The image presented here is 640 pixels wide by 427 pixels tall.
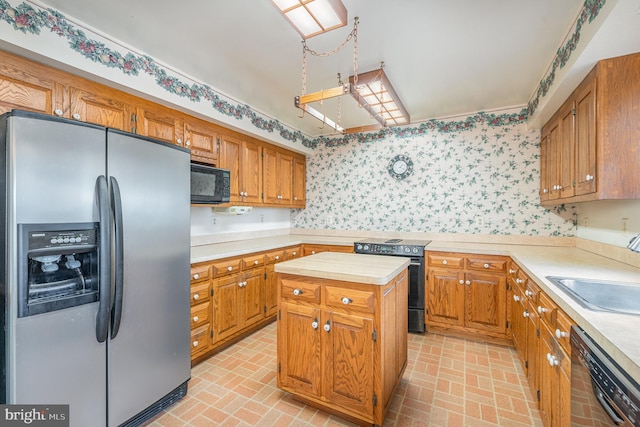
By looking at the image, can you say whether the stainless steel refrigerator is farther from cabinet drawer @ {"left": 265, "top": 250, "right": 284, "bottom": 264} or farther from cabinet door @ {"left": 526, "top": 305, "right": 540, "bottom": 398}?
cabinet door @ {"left": 526, "top": 305, "right": 540, "bottom": 398}

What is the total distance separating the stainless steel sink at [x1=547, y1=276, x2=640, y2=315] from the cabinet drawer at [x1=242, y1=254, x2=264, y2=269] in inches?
95.3

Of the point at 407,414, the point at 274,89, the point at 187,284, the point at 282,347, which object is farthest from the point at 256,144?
the point at 407,414

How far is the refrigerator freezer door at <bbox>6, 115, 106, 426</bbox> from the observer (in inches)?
47.2

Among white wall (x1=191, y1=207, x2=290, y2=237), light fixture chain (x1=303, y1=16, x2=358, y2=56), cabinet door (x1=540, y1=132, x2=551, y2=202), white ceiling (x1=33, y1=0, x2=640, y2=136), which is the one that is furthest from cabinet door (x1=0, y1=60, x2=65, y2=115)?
cabinet door (x1=540, y1=132, x2=551, y2=202)

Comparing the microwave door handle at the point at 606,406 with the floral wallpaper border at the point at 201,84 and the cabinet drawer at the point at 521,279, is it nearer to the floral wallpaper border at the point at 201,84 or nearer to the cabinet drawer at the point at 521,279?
the cabinet drawer at the point at 521,279

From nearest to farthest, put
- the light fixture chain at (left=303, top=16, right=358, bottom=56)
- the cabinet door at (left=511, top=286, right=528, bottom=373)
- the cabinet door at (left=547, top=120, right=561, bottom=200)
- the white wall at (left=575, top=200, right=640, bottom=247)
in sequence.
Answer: the light fixture chain at (left=303, top=16, right=358, bottom=56)
the white wall at (left=575, top=200, right=640, bottom=247)
the cabinet door at (left=511, top=286, right=528, bottom=373)
the cabinet door at (left=547, top=120, right=561, bottom=200)

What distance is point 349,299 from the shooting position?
63.2 inches

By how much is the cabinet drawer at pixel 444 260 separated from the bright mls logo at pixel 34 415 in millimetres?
2983

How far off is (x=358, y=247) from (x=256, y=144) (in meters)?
1.79

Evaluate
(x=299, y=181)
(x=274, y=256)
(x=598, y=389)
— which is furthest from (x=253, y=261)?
(x=598, y=389)

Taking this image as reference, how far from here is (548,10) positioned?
166 cm

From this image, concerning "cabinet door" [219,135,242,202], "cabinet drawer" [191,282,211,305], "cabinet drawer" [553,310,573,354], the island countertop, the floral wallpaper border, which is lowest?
"cabinet drawer" [191,282,211,305]

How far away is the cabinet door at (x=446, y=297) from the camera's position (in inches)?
114

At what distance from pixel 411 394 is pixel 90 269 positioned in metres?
2.17
